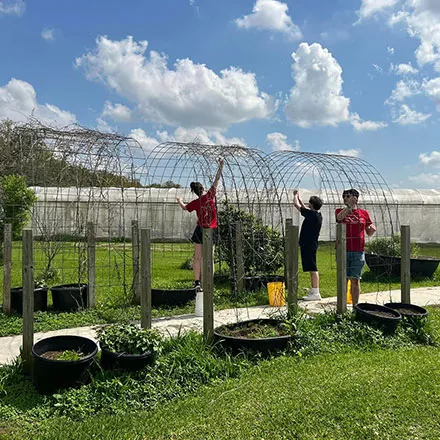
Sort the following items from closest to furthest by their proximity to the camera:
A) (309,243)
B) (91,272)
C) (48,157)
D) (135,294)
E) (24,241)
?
(24,241) < (91,272) < (135,294) < (309,243) < (48,157)

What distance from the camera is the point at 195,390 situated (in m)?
3.38

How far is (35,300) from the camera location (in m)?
5.62

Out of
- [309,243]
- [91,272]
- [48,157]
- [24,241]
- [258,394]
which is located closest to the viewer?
[258,394]

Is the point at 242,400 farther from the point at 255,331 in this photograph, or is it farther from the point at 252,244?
the point at 252,244

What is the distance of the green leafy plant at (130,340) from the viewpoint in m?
3.54

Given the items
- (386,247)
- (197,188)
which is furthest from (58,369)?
(386,247)

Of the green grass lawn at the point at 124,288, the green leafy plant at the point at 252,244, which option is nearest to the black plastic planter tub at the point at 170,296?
the green grass lawn at the point at 124,288

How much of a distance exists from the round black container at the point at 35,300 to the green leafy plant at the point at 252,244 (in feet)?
9.78

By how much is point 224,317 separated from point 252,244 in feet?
7.16

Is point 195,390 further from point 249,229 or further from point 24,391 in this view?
point 249,229

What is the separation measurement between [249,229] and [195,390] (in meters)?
4.86

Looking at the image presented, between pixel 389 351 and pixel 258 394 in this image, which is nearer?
pixel 258 394

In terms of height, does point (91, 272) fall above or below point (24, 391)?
above

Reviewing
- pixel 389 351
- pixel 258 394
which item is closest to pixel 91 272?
pixel 258 394
